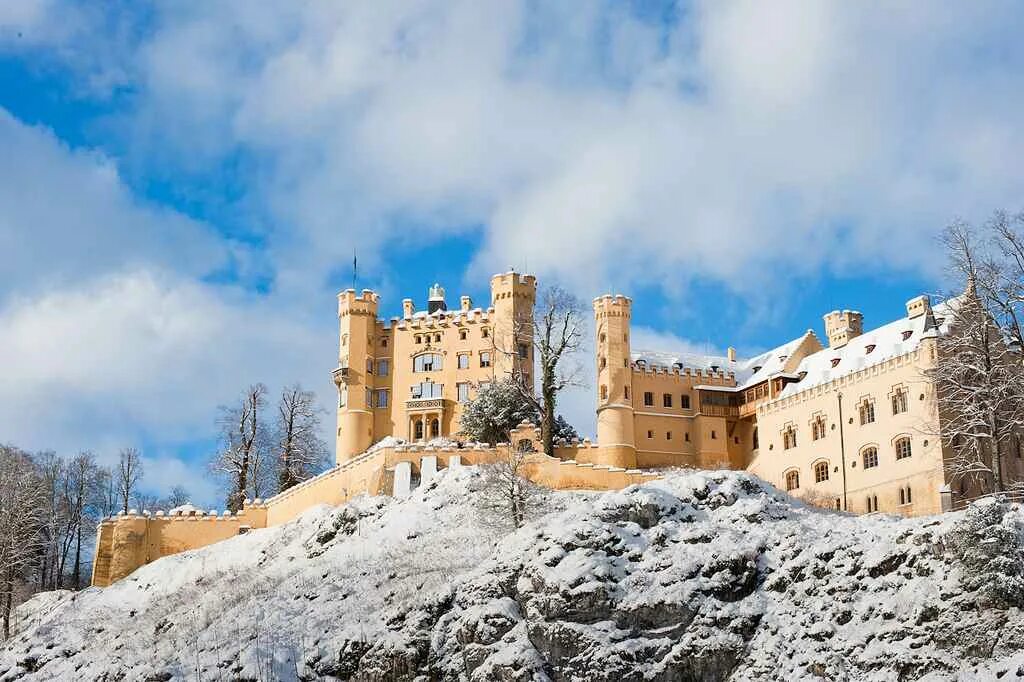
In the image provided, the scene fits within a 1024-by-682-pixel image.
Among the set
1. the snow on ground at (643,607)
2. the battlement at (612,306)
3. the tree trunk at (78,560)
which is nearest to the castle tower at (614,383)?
the battlement at (612,306)

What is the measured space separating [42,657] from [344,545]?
504 inches

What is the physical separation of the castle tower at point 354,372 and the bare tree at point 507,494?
19.7 meters

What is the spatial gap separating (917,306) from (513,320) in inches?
912

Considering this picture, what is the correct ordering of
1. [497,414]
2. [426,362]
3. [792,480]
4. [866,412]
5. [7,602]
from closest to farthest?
[7,602]
[866,412]
[497,414]
[792,480]
[426,362]

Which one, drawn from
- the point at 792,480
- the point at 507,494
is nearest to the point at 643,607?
the point at 507,494

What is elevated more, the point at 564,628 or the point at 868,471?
the point at 868,471

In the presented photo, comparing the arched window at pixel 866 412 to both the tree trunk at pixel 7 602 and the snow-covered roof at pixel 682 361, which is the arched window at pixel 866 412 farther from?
the tree trunk at pixel 7 602

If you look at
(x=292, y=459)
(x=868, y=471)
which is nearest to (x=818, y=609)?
(x=868, y=471)

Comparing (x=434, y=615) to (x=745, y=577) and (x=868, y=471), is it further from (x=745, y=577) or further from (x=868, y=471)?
(x=868, y=471)

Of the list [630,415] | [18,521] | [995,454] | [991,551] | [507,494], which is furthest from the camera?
[630,415]

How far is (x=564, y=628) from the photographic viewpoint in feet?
116

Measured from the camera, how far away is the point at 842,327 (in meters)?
74.7

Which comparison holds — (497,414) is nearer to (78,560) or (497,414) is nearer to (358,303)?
(358,303)

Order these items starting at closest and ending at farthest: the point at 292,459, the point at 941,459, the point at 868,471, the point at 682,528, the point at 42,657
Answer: the point at 682,528 < the point at 42,657 < the point at 941,459 < the point at 868,471 < the point at 292,459
